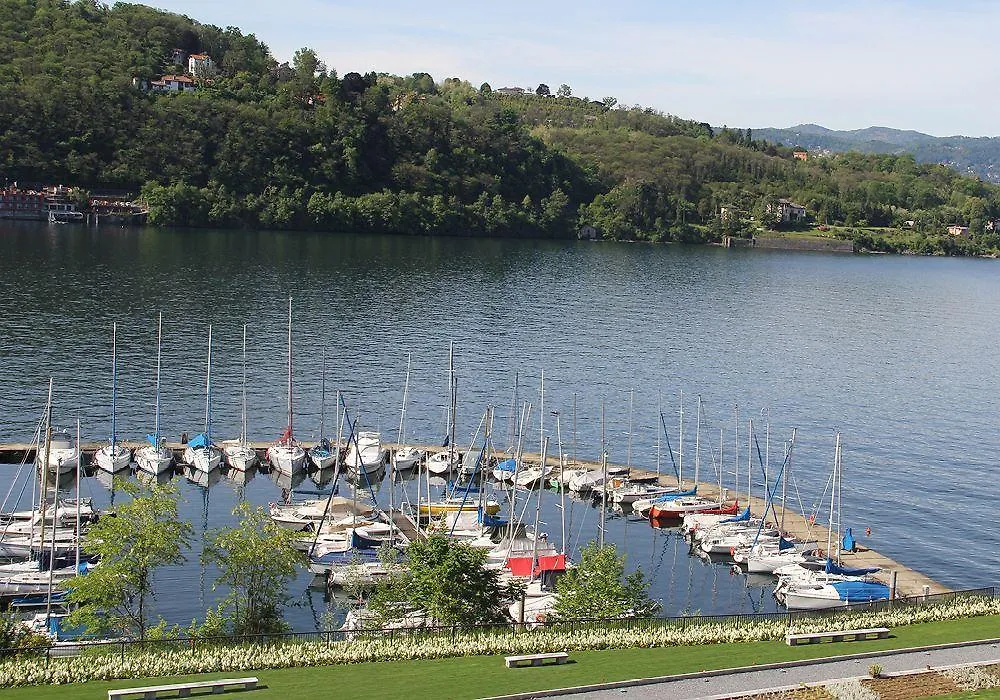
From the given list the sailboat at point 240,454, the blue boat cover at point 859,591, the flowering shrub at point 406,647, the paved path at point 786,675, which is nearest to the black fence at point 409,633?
the flowering shrub at point 406,647

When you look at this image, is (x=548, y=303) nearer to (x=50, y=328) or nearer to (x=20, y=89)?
(x=50, y=328)

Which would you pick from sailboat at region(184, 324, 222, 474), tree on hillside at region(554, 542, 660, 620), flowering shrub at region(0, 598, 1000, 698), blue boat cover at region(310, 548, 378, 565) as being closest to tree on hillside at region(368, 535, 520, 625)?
tree on hillside at region(554, 542, 660, 620)

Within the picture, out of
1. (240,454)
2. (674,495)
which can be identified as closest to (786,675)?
(674,495)

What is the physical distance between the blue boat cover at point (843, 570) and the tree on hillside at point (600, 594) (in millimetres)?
12082

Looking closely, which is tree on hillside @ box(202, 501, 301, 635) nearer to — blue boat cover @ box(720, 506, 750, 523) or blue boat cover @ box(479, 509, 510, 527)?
blue boat cover @ box(479, 509, 510, 527)

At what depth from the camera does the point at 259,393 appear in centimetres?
7819

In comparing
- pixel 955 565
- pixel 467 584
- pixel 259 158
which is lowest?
pixel 955 565

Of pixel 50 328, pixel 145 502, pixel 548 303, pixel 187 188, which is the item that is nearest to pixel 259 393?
pixel 50 328

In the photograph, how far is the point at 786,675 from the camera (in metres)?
28.7

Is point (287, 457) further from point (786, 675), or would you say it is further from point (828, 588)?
point (786, 675)

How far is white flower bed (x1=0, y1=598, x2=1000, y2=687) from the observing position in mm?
28828

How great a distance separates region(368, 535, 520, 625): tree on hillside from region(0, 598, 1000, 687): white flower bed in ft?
11.1

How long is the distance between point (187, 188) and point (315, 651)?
161m

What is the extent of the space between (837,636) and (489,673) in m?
9.30
